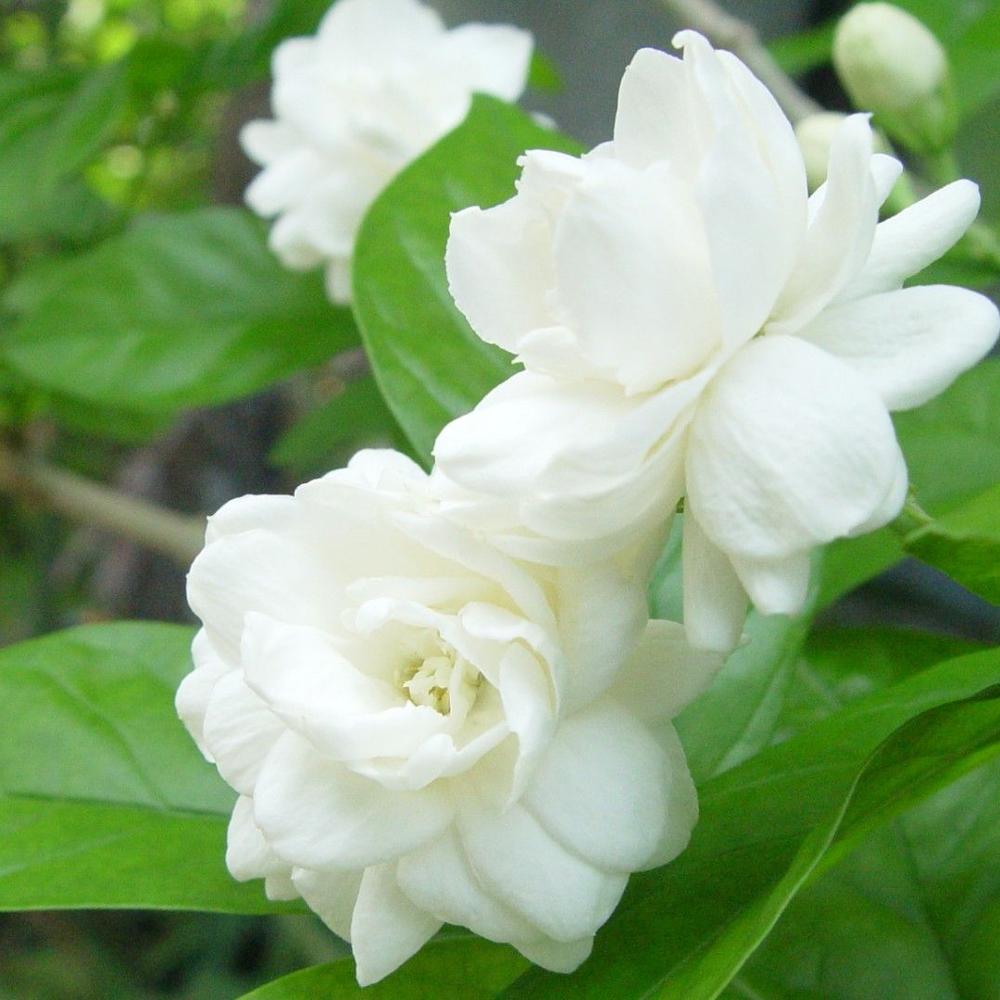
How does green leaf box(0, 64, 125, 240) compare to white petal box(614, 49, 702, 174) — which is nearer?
white petal box(614, 49, 702, 174)

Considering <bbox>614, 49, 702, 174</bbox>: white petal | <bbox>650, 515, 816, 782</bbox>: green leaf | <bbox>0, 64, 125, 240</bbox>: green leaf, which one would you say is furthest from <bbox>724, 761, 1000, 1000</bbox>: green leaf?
<bbox>0, 64, 125, 240</bbox>: green leaf

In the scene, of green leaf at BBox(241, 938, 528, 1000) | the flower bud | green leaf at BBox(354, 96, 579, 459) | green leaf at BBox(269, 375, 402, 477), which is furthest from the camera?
green leaf at BBox(269, 375, 402, 477)

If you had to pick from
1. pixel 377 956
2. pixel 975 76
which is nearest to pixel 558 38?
pixel 975 76

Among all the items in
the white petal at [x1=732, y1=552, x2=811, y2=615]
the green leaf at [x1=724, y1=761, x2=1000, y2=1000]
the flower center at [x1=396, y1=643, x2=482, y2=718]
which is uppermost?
the white petal at [x1=732, y1=552, x2=811, y2=615]

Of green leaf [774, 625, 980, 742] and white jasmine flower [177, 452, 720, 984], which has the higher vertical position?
white jasmine flower [177, 452, 720, 984]

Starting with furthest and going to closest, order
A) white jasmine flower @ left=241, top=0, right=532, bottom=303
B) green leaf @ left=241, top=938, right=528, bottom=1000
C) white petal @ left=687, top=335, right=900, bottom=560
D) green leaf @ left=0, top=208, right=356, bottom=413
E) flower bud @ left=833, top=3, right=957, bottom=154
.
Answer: green leaf @ left=0, top=208, right=356, bottom=413 → white jasmine flower @ left=241, top=0, right=532, bottom=303 → flower bud @ left=833, top=3, right=957, bottom=154 → green leaf @ left=241, top=938, right=528, bottom=1000 → white petal @ left=687, top=335, right=900, bottom=560

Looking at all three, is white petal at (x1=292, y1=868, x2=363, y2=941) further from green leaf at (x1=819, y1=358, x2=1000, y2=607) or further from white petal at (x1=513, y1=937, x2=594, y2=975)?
green leaf at (x1=819, y1=358, x2=1000, y2=607)

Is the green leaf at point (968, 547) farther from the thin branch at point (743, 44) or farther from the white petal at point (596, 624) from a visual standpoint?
the thin branch at point (743, 44)

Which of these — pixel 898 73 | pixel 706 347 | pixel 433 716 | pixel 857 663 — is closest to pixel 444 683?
pixel 433 716
